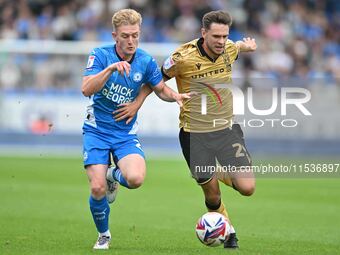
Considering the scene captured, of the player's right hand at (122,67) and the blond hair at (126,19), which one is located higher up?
the blond hair at (126,19)

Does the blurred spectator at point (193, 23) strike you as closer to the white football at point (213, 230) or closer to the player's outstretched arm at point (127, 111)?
the player's outstretched arm at point (127, 111)

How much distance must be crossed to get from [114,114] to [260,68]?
50.7 ft

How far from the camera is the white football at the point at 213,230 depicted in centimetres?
967

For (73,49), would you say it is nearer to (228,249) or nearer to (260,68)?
(260,68)

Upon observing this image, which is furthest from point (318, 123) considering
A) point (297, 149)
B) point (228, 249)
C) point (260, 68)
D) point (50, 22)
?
point (228, 249)

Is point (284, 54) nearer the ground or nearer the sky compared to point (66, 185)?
nearer the sky

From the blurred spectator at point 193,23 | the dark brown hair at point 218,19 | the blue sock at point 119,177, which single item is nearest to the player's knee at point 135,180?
the blue sock at point 119,177

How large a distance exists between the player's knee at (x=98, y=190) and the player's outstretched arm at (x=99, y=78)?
1003 mm

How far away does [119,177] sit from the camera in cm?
992

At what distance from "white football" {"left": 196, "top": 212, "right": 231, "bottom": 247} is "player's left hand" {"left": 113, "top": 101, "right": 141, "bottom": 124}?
1424 millimetres

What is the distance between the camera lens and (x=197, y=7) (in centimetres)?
2723

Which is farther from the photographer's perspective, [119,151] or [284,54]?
[284,54]

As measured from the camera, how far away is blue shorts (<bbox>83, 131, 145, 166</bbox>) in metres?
9.91

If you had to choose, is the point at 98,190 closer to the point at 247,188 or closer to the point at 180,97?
the point at 180,97
